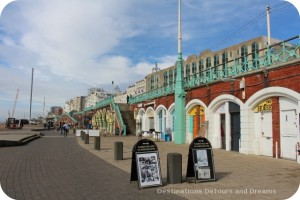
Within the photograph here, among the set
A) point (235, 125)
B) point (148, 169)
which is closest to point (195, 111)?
point (235, 125)

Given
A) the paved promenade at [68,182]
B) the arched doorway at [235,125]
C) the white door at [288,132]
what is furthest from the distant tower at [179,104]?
the paved promenade at [68,182]

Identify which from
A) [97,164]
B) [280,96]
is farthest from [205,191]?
[280,96]

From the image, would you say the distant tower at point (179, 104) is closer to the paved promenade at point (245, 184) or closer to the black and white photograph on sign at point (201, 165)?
the paved promenade at point (245, 184)

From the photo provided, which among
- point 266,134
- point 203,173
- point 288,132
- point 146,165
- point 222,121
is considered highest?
point 222,121

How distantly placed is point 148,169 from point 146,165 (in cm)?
12

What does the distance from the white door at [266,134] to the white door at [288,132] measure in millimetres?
812

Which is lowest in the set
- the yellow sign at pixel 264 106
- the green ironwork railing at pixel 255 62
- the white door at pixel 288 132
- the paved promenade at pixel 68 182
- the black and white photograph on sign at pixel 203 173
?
the paved promenade at pixel 68 182

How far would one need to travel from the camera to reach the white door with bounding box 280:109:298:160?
1281cm

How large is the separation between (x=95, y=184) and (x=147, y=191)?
60.0 inches

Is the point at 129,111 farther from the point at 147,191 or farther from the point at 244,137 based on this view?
the point at 147,191

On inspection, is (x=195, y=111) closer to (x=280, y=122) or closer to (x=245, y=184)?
(x=280, y=122)

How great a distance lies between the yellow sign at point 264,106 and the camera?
14.4 m

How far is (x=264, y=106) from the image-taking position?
14734 millimetres

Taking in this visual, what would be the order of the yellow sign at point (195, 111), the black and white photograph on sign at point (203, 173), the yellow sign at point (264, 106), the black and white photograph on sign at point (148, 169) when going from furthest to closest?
the yellow sign at point (195, 111) → the yellow sign at point (264, 106) → the black and white photograph on sign at point (203, 173) → the black and white photograph on sign at point (148, 169)
